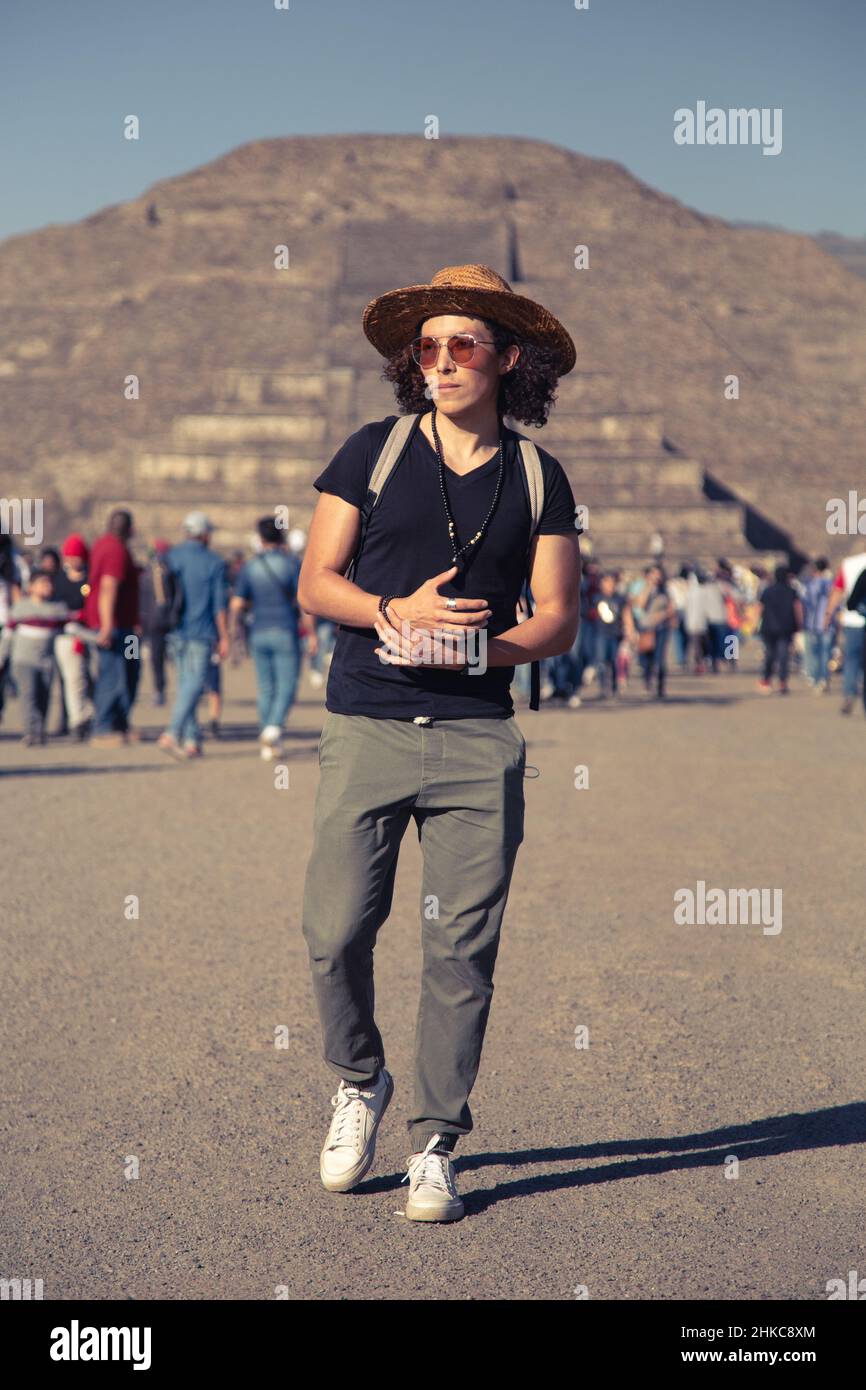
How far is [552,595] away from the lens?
4648mm

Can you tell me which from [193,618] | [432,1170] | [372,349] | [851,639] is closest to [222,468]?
[372,349]

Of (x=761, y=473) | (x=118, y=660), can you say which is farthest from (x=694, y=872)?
(x=761, y=473)

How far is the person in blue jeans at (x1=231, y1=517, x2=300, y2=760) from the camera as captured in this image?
1473 centimetres

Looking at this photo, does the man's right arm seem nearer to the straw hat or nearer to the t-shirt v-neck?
the t-shirt v-neck

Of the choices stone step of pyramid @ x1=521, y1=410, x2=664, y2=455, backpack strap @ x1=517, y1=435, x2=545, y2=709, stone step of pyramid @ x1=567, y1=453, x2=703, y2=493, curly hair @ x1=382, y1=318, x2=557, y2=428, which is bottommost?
Result: backpack strap @ x1=517, y1=435, x2=545, y2=709

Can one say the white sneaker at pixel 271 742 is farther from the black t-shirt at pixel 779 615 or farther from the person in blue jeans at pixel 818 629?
the black t-shirt at pixel 779 615

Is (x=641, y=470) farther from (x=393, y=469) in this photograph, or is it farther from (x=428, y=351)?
(x=393, y=469)

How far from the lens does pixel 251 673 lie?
29.2 metres

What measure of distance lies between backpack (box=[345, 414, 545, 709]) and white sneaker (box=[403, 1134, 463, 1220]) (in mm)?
1126

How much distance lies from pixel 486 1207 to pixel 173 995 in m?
2.48

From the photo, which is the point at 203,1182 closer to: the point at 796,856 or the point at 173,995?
the point at 173,995

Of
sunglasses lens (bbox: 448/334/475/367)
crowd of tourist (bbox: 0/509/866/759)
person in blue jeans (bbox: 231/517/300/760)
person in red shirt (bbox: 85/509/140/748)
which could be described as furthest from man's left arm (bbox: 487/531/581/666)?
person in red shirt (bbox: 85/509/140/748)

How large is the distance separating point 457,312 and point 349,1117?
1960 millimetres

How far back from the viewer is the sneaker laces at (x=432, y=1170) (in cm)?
451
